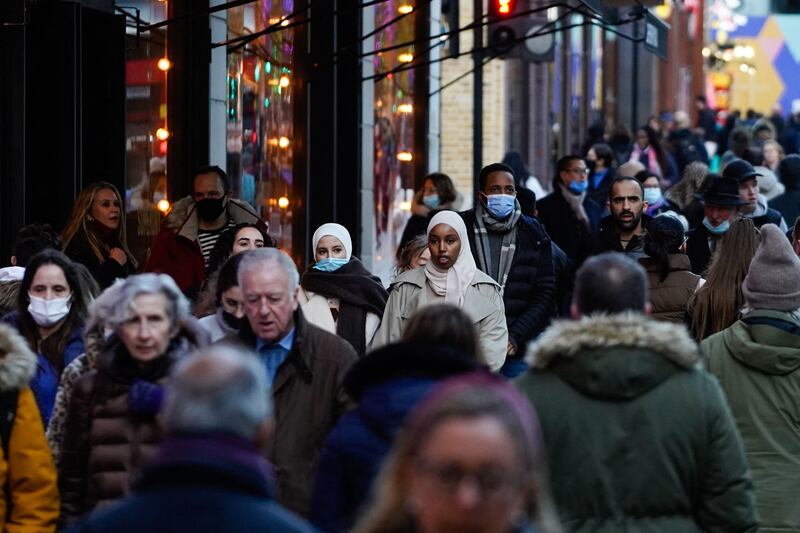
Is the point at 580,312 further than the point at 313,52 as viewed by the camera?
No

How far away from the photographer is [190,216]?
42.2 ft

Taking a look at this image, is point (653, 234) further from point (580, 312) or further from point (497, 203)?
point (580, 312)

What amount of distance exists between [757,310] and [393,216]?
47.2 ft

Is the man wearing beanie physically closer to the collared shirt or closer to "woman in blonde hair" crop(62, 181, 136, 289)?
the collared shirt

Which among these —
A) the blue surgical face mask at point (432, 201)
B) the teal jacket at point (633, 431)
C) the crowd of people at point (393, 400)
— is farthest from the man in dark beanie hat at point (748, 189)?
the teal jacket at point (633, 431)

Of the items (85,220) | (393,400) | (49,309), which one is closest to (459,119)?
(85,220)

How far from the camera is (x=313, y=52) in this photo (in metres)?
18.8

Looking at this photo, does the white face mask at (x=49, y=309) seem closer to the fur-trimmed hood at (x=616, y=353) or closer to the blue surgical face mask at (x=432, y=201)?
the fur-trimmed hood at (x=616, y=353)

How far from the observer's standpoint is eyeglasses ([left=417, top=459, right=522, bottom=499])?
151 inches

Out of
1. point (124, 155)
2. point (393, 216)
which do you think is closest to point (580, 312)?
point (124, 155)

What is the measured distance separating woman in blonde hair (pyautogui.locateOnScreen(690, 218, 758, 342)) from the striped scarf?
8.66 feet

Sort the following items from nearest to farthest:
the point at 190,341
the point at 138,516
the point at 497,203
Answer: the point at 138,516 → the point at 190,341 → the point at 497,203

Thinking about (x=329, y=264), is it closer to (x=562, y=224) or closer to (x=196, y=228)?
(x=196, y=228)

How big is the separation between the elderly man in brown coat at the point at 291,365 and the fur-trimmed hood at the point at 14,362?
871 millimetres
